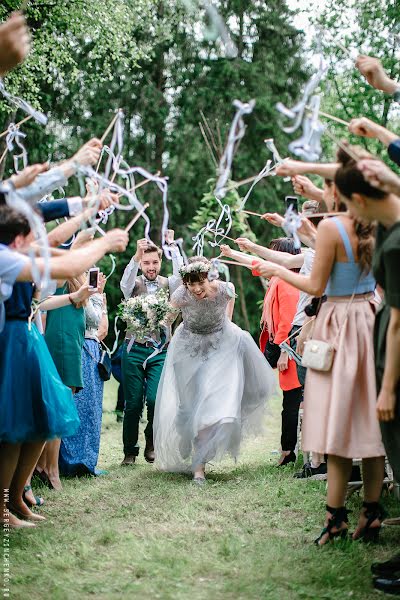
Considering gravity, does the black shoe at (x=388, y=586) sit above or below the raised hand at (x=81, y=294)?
below

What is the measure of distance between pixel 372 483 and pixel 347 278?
3.94 feet

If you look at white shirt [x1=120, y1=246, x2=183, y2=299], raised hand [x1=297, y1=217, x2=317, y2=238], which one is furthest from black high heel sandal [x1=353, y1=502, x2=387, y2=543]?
white shirt [x1=120, y1=246, x2=183, y2=299]

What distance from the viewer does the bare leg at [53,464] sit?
246 inches

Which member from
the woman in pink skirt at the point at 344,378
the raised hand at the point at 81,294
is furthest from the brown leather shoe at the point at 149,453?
the woman in pink skirt at the point at 344,378

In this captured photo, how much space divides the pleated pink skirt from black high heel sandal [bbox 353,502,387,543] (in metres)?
0.40

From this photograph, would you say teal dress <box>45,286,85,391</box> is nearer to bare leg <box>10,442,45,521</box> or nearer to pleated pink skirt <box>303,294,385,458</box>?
bare leg <box>10,442,45,521</box>

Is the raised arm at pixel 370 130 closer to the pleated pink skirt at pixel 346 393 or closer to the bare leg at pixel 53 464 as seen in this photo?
the pleated pink skirt at pixel 346 393

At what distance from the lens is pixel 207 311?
7098 millimetres

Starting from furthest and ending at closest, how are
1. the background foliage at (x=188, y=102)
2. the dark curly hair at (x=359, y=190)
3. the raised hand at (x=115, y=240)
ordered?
the background foliage at (x=188, y=102) → the raised hand at (x=115, y=240) → the dark curly hair at (x=359, y=190)

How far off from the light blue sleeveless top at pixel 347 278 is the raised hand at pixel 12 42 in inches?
74.9

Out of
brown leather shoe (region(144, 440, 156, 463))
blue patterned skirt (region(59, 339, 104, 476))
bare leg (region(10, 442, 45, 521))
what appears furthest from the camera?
brown leather shoe (region(144, 440, 156, 463))

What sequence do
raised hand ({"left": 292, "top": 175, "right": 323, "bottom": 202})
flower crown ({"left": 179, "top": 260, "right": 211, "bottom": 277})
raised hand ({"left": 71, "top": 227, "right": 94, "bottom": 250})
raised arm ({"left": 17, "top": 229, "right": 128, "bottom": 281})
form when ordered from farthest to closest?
flower crown ({"left": 179, "top": 260, "right": 211, "bottom": 277})
raised hand ({"left": 71, "top": 227, "right": 94, "bottom": 250})
raised hand ({"left": 292, "top": 175, "right": 323, "bottom": 202})
raised arm ({"left": 17, "top": 229, "right": 128, "bottom": 281})

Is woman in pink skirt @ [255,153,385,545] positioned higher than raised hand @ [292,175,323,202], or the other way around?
raised hand @ [292,175,323,202]

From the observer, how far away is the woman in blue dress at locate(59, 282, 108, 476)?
22.4 feet
